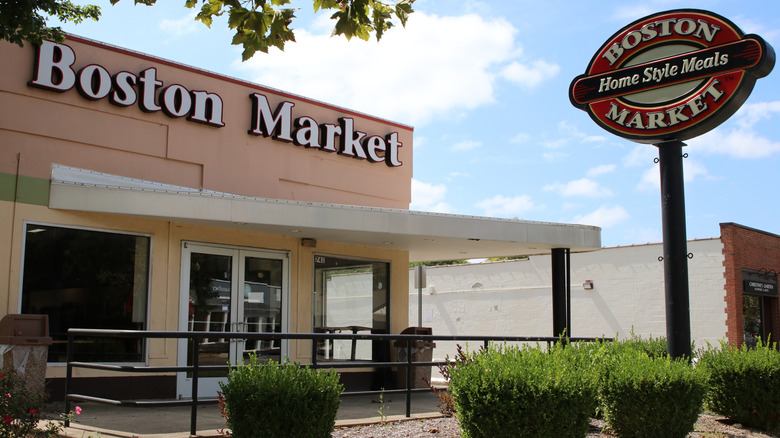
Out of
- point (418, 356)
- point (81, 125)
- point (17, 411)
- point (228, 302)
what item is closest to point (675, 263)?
point (418, 356)

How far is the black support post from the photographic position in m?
13.4

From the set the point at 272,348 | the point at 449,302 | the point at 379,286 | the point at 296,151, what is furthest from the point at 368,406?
the point at 449,302

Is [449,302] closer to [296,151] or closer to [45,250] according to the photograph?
[296,151]

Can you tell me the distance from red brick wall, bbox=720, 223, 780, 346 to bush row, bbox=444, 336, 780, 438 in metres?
15.7

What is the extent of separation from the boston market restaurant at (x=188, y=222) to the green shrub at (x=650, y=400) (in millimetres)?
5071

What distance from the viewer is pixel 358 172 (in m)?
14.9

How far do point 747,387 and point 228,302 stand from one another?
7496 mm

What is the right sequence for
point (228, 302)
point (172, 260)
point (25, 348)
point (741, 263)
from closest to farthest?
point (25, 348) < point (172, 260) < point (228, 302) < point (741, 263)

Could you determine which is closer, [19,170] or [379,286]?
[19,170]

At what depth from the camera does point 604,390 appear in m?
7.41

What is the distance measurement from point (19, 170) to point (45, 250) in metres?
1.13

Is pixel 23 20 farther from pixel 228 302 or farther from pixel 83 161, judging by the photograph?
pixel 228 302

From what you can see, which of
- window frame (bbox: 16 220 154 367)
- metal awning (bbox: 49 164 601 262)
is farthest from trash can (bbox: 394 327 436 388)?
window frame (bbox: 16 220 154 367)

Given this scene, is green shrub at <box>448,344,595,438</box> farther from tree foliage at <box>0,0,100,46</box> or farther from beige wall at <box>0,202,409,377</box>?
beige wall at <box>0,202,409,377</box>
